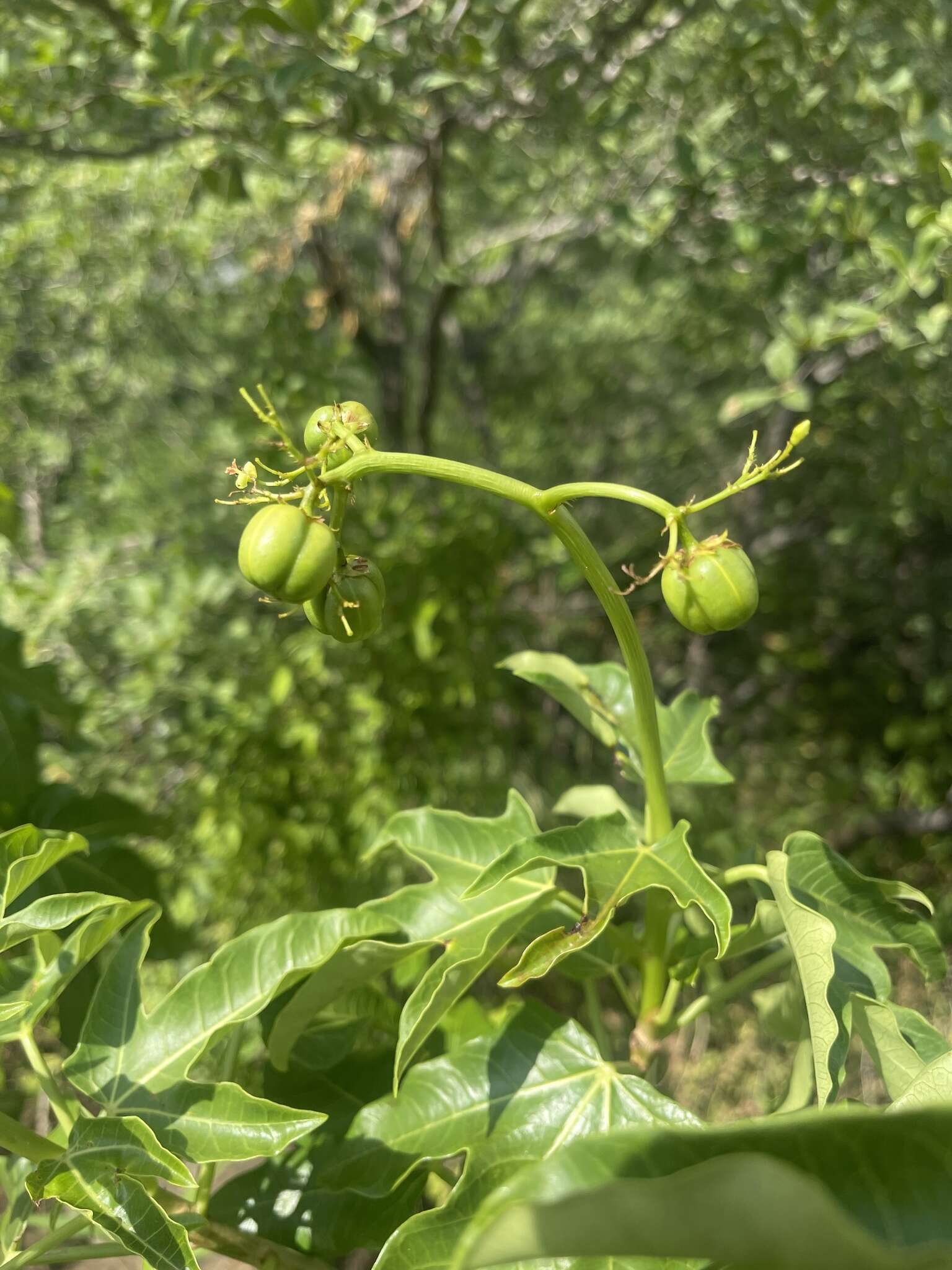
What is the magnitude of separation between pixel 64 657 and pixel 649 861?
261 cm

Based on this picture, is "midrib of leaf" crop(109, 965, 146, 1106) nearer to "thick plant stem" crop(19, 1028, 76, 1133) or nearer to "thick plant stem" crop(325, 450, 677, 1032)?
"thick plant stem" crop(19, 1028, 76, 1133)

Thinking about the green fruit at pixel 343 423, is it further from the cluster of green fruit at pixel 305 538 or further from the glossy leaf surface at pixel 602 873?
the glossy leaf surface at pixel 602 873

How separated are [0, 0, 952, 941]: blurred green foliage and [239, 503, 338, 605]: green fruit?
0.94m

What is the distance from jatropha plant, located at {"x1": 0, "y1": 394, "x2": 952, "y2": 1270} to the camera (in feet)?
2.54

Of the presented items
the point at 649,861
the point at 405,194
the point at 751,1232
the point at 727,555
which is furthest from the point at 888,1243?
the point at 405,194

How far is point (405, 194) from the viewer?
3.94 metres

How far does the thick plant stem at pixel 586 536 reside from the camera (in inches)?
29.2

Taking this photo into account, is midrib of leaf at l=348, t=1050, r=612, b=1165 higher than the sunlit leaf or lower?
lower

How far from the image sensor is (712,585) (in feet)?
2.63

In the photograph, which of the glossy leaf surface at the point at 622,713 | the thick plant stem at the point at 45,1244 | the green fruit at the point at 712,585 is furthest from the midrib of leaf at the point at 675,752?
the thick plant stem at the point at 45,1244

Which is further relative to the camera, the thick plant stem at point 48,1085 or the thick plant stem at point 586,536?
the thick plant stem at point 48,1085

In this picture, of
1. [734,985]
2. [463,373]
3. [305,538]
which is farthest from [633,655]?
[463,373]

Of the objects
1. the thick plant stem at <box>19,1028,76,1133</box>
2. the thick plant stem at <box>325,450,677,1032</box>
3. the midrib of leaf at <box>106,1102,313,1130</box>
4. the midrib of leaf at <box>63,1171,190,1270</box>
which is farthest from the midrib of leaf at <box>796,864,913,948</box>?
the thick plant stem at <box>19,1028,76,1133</box>

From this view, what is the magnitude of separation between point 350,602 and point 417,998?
0.40m
